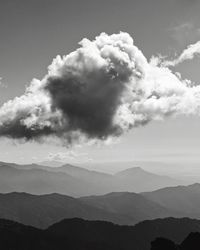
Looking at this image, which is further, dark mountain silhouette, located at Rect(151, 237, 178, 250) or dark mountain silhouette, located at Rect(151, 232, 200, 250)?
dark mountain silhouette, located at Rect(151, 232, 200, 250)

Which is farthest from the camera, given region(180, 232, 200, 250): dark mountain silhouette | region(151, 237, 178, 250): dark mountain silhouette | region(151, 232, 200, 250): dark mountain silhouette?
region(180, 232, 200, 250): dark mountain silhouette

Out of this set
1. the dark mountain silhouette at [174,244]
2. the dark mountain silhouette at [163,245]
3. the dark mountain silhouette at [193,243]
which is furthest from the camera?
the dark mountain silhouette at [193,243]

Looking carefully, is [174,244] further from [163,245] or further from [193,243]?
[193,243]

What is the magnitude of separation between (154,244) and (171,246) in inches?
240

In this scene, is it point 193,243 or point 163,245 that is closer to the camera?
point 163,245

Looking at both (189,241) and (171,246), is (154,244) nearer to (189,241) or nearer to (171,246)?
(171,246)

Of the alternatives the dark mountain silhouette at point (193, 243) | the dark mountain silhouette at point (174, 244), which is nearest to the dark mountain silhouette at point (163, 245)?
the dark mountain silhouette at point (174, 244)

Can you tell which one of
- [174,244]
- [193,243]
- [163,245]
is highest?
[193,243]

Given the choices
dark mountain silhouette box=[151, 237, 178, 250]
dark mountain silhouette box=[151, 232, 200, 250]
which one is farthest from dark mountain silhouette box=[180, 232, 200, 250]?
dark mountain silhouette box=[151, 237, 178, 250]

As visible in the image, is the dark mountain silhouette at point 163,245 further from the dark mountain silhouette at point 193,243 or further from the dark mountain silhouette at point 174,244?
the dark mountain silhouette at point 193,243

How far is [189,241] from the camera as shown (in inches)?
4510

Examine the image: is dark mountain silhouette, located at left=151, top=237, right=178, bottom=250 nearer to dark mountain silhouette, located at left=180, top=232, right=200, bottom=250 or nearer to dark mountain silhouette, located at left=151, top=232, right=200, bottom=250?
dark mountain silhouette, located at left=151, top=232, right=200, bottom=250

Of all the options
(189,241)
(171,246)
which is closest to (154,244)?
(171,246)

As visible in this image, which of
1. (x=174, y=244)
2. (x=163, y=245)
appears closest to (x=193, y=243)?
(x=174, y=244)
